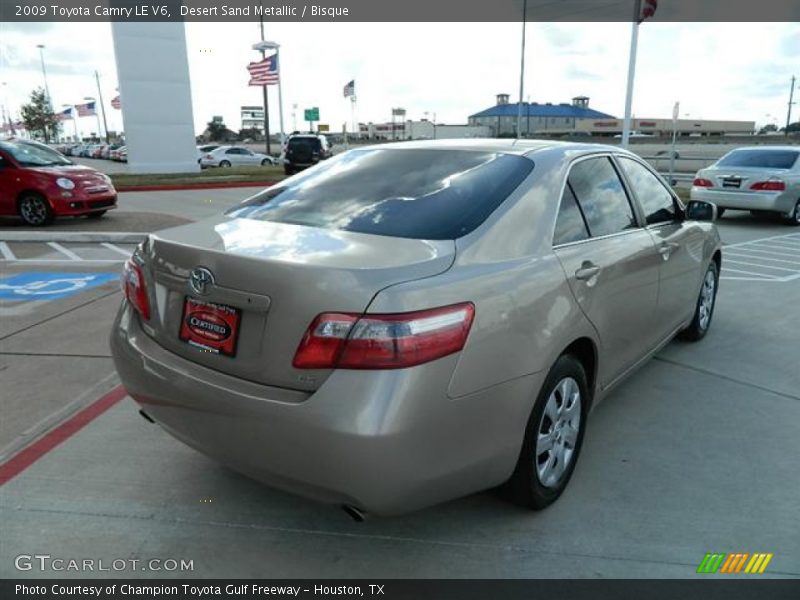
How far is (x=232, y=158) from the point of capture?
35.1 m

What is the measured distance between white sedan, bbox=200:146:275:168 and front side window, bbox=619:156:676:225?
108 ft

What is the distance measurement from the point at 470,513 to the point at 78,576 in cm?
163

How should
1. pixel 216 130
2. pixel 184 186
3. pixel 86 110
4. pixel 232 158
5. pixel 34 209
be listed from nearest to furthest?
pixel 34 209 < pixel 184 186 < pixel 232 158 < pixel 86 110 < pixel 216 130

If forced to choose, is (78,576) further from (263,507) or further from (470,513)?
(470,513)

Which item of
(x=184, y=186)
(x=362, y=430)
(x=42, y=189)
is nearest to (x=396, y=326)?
(x=362, y=430)

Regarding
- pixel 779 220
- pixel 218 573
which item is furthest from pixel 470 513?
pixel 779 220

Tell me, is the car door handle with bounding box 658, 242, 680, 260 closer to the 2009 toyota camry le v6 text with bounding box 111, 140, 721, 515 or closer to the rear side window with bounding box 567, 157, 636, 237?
the rear side window with bounding box 567, 157, 636, 237

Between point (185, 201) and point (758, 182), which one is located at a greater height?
point (758, 182)

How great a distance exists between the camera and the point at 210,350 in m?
2.42

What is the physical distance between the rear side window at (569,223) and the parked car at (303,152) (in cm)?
2224

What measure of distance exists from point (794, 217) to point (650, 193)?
32.9ft

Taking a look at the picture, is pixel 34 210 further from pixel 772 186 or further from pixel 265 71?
pixel 265 71

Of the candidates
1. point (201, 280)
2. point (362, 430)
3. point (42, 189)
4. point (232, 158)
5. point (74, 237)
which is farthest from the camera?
point (232, 158)

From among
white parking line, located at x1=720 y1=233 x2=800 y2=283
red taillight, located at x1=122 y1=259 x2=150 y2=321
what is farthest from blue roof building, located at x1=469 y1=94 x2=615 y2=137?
red taillight, located at x1=122 y1=259 x2=150 y2=321
